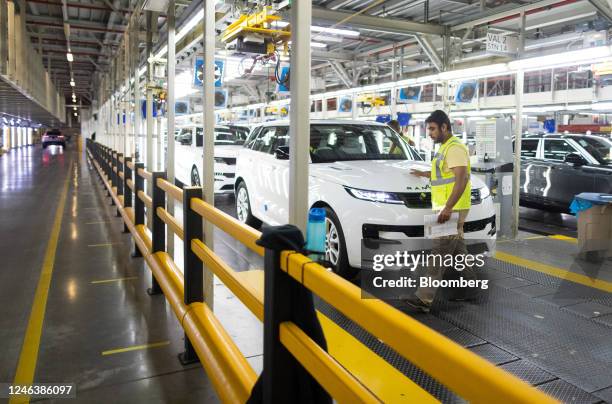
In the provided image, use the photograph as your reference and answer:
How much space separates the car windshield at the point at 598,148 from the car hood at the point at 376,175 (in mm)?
5077

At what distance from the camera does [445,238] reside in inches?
183

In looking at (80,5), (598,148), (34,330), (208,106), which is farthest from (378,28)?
(80,5)

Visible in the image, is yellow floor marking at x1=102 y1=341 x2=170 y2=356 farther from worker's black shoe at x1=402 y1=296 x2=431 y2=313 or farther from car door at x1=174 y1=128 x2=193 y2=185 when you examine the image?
car door at x1=174 y1=128 x2=193 y2=185

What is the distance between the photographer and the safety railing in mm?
1128

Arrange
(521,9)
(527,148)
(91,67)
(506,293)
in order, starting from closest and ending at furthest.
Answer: (506,293) < (521,9) < (527,148) < (91,67)

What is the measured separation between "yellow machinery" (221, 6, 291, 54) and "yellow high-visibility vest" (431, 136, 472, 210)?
1.72 m

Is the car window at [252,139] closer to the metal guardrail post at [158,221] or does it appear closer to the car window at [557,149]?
the metal guardrail post at [158,221]

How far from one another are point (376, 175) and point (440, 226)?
3.59ft

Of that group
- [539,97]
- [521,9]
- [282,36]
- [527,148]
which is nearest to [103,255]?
[282,36]

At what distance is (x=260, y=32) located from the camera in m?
4.35

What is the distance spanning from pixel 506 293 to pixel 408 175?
156 cm

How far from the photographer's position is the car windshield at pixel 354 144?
6.39m

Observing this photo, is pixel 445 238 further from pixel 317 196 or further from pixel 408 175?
pixel 317 196

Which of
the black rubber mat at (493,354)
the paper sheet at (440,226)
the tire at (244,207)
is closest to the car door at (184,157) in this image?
the tire at (244,207)
